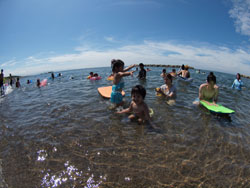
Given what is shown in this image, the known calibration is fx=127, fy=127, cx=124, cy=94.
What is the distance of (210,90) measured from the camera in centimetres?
618

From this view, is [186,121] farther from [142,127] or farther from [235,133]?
[142,127]

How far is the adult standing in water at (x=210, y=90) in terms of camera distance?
5992mm

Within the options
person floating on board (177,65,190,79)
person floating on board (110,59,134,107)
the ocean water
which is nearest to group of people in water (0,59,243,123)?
person floating on board (110,59,134,107)

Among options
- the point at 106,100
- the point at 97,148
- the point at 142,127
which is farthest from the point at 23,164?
the point at 106,100

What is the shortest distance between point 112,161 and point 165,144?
5.08ft

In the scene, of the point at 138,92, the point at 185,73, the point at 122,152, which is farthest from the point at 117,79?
the point at 185,73

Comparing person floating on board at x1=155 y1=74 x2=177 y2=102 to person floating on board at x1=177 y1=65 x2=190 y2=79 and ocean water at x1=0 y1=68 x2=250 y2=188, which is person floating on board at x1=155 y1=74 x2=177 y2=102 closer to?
ocean water at x1=0 y1=68 x2=250 y2=188

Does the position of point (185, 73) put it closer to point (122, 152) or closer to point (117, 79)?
point (117, 79)

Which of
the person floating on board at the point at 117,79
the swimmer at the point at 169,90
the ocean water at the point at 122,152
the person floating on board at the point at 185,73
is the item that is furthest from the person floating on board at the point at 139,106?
the person floating on board at the point at 185,73

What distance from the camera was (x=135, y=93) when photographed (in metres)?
4.17

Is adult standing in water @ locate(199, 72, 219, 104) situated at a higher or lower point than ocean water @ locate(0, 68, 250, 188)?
higher

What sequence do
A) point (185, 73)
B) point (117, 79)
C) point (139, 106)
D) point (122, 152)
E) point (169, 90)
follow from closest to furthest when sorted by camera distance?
1. point (122, 152)
2. point (139, 106)
3. point (117, 79)
4. point (169, 90)
5. point (185, 73)

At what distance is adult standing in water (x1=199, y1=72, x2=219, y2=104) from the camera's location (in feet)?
19.7

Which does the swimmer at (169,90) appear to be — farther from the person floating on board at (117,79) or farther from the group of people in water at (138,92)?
the person floating on board at (117,79)
